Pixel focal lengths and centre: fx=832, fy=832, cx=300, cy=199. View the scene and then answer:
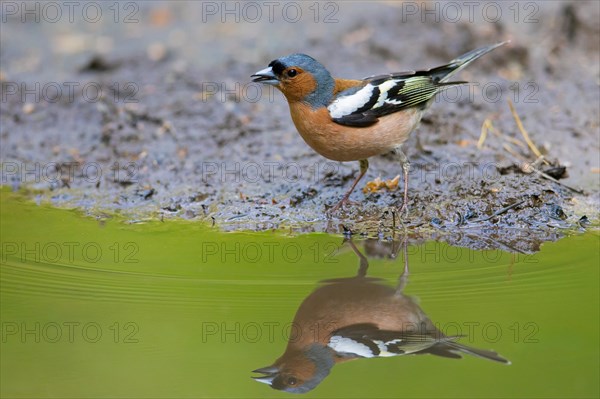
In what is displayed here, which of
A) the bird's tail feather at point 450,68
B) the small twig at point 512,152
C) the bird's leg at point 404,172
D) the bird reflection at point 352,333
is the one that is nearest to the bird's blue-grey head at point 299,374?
the bird reflection at point 352,333

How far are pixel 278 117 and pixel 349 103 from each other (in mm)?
2341

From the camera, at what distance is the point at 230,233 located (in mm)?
6402

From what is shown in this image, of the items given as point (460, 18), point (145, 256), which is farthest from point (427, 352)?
point (460, 18)

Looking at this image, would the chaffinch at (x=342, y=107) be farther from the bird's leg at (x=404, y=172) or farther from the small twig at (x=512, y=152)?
the small twig at (x=512, y=152)

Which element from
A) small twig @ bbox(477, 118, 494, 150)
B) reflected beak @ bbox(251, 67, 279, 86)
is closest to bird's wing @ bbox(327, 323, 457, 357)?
reflected beak @ bbox(251, 67, 279, 86)

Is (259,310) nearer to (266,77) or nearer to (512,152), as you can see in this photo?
(266,77)

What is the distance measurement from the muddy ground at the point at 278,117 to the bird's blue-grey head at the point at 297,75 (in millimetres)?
994

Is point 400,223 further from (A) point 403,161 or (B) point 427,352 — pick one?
(B) point 427,352

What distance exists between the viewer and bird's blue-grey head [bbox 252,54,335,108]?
20.4ft

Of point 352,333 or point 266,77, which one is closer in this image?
point 352,333

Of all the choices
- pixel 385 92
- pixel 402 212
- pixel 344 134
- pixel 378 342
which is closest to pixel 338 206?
pixel 402 212

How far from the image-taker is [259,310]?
492 cm

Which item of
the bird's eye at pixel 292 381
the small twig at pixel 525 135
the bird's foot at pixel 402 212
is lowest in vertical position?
the bird's eye at pixel 292 381

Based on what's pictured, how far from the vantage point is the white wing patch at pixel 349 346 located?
14.7 ft
